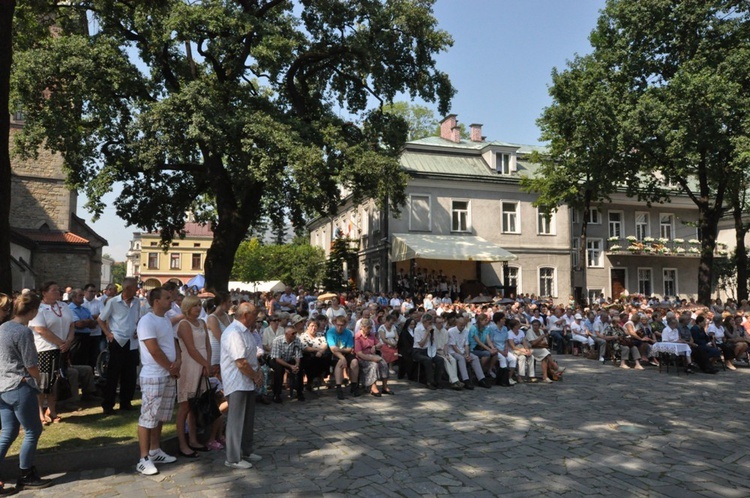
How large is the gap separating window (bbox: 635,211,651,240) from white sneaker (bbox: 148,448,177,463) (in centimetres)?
3847

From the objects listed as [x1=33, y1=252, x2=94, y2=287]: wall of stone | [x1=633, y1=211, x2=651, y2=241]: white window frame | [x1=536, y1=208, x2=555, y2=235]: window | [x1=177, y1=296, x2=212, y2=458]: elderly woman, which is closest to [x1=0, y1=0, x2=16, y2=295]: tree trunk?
[x1=177, y1=296, x2=212, y2=458]: elderly woman

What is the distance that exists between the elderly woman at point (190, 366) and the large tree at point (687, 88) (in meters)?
21.1

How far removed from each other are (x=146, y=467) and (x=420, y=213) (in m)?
27.4

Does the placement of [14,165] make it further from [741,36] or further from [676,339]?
[741,36]

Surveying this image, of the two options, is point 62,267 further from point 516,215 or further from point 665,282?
point 665,282

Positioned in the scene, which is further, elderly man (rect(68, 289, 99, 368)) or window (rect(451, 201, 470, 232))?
window (rect(451, 201, 470, 232))

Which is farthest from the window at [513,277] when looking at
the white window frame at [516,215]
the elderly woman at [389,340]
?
the elderly woman at [389,340]

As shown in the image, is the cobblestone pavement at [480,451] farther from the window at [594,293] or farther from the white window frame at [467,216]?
the window at [594,293]

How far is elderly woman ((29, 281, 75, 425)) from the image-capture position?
6960mm

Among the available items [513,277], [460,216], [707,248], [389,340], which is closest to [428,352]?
[389,340]

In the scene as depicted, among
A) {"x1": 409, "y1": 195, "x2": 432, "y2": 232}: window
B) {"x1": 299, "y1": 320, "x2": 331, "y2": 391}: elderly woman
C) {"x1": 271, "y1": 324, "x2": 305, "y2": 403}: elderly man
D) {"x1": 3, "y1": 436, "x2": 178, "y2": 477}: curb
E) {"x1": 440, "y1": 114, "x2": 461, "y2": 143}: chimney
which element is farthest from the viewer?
{"x1": 440, "y1": 114, "x2": 461, "y2": 143}: chimney

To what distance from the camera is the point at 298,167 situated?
58.0ft

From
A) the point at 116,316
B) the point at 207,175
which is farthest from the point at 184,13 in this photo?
the point at 116,316

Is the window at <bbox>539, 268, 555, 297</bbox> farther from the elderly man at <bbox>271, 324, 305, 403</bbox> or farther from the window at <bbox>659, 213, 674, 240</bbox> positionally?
the elderly man at <bbox>271, 324, 305, 403</bbox>
